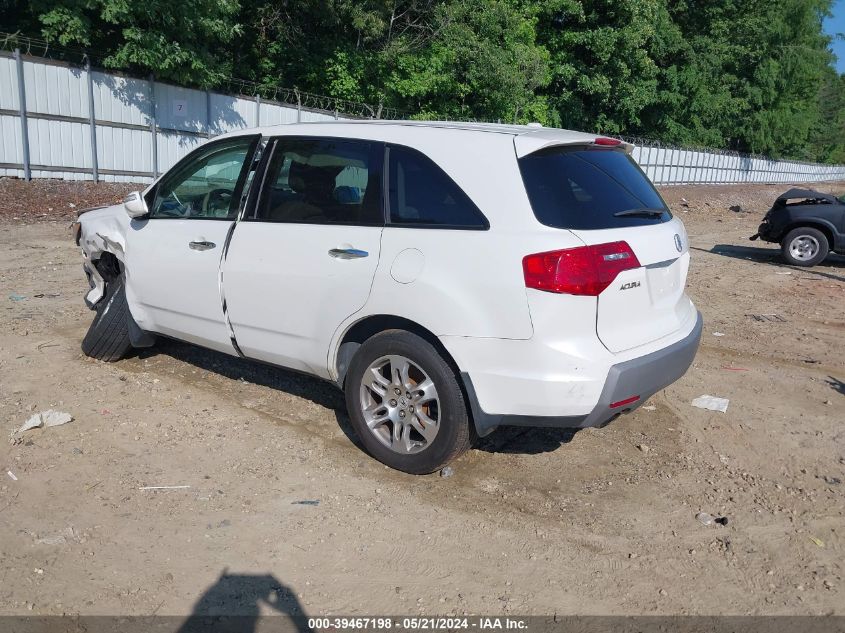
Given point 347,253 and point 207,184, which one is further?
point 207,184

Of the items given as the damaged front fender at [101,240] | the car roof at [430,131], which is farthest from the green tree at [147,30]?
the car roof at [430,131]

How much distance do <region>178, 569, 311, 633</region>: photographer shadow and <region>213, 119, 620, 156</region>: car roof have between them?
2.36 meters

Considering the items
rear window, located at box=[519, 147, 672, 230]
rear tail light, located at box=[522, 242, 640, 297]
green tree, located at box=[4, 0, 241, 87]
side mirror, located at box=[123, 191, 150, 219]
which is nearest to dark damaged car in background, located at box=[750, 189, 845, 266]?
rear window, located at box=[519, 147, 672, 230]

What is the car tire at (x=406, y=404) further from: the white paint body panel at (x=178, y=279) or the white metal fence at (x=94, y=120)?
the white metal fence at (x=94, y=120)

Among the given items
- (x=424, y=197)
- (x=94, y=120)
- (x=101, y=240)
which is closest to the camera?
(x=424, y=197)

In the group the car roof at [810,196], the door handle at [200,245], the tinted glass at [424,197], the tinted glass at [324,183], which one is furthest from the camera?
the car roof at [810,196]

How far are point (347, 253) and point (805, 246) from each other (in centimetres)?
1163

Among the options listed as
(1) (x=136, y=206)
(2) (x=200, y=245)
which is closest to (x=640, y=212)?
(2) (x=200, y=245)

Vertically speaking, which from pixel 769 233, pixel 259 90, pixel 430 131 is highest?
pixel 259 90

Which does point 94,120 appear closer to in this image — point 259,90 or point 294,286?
point 259,90

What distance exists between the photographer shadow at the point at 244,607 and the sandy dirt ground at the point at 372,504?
0.04 ft

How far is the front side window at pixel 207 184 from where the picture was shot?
4.78 m

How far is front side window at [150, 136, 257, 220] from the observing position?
4.78 metres

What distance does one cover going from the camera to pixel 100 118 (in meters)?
16.3
